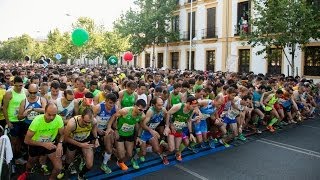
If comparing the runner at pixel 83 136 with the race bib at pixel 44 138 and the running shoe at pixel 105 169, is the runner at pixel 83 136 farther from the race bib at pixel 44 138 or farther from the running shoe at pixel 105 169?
the running shoe at pixel 105 169

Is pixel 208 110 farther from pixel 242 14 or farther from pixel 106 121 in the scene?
pixel 242 14

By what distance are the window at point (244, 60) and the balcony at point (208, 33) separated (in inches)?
108

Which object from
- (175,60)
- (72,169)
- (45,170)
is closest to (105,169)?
(72,169)

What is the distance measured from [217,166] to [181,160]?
0.85 meters

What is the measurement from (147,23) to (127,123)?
72.7 ft

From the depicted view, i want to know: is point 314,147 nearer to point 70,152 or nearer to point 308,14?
point 70,152

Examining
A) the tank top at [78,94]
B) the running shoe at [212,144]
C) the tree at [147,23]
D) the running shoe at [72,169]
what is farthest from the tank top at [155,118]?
the tree at [147,23]

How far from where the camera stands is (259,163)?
7785 mm

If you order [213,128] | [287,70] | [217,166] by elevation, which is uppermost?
[287,70]

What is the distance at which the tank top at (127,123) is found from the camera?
271 inches

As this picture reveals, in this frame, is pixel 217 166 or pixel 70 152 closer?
pixel 70 152

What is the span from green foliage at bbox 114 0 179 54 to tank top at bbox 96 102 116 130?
2193cm

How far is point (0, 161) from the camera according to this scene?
498 cm

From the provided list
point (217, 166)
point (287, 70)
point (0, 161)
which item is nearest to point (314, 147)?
point (217, 166)
